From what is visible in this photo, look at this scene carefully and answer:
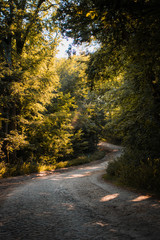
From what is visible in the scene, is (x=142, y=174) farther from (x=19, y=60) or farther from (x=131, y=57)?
(x=19, y=60)

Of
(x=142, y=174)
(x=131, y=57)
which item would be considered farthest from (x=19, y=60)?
(x=142, y=174)

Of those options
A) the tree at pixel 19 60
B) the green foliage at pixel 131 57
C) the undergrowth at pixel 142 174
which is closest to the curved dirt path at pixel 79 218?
the undergrowth at pixel 142 174

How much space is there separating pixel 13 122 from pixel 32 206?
9.31 m

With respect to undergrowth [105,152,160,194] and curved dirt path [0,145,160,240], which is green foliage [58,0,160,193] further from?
curved dirt path [0,145,160,240]

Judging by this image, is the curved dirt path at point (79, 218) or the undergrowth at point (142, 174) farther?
the undergrowth at point (142, 174)

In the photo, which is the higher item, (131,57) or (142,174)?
(131,57)

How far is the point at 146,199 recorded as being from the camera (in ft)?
15.8

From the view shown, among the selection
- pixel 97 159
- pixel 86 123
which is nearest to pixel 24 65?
pixel 86 123

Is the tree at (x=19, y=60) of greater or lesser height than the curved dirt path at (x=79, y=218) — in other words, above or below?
above

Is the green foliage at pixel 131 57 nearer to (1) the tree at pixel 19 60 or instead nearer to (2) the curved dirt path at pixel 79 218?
(2) the curved dirt path at pixel 79 218

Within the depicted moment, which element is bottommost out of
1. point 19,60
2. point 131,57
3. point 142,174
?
point 142,174

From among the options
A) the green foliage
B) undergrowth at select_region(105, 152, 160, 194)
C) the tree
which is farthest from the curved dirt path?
the tree

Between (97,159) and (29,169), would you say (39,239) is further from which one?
(97,159)

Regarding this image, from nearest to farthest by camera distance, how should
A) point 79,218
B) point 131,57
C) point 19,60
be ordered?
point 79,218 < point 131,57 < point 19,60
